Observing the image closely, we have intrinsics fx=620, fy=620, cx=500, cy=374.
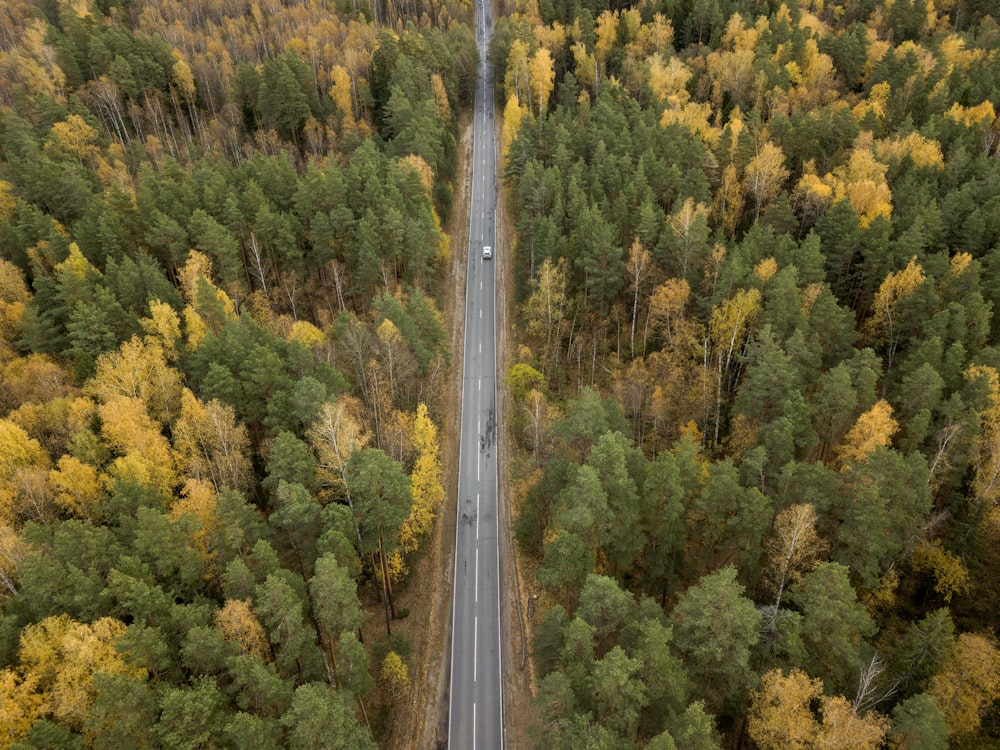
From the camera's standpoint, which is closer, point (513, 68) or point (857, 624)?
point (857, 624)

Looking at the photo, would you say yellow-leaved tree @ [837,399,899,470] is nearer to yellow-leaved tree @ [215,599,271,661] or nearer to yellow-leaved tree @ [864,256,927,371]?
yellow-leaved tree @ [864,256,927,371]

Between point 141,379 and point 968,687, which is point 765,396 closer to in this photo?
point 968,687

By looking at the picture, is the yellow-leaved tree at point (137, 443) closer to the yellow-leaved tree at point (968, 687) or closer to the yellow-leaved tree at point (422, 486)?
the yellow-leaved tree at point (422, 486)

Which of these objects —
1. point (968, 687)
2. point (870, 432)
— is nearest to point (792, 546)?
point (968, 687)

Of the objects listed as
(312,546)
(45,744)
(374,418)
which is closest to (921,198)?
(374,418)

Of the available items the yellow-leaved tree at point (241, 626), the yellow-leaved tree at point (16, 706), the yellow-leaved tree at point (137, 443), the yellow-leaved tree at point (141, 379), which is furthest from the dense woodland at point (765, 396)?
the yellow-leaved tree at point (141, 379)

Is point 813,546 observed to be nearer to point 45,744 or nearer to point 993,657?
point 993,657
